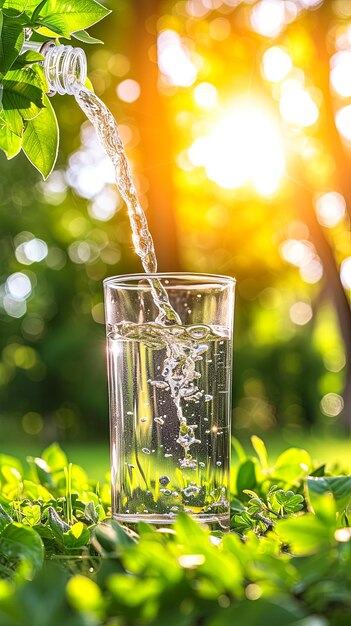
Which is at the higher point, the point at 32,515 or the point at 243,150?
the point at 243,150

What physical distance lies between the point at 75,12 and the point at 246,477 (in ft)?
2.88

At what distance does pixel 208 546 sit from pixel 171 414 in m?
0.51

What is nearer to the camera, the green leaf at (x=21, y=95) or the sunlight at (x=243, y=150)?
the green leaf at (x=21, y=95)

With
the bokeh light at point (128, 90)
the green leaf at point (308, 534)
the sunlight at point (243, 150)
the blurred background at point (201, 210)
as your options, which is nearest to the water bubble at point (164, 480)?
the green leaf at point (308, 534)

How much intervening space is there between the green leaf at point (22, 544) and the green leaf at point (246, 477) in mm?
690

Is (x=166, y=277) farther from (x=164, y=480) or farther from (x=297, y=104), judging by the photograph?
(x=297, y=104)

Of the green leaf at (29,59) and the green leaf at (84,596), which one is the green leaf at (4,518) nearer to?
the green leaf at (84,596)

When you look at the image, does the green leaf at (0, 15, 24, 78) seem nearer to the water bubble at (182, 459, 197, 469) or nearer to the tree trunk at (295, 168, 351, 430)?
the water bubble at (182, 459, 197, 469)

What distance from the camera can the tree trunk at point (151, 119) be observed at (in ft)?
42.2

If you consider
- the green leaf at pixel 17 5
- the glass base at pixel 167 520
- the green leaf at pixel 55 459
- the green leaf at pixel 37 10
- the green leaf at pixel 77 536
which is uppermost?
the green leaf at pixel 17 5

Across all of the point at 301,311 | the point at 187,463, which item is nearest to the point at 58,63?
the point at 187,463

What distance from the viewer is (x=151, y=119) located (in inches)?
535

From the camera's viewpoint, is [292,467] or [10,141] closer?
[10,141]

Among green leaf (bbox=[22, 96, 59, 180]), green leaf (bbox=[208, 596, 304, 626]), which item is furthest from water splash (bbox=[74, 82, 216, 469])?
green leaf (bbox=[208, 596, 304, 626])
